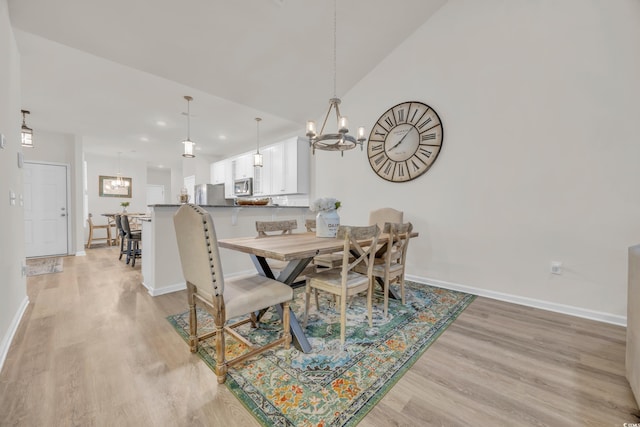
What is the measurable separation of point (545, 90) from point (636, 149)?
0.92 metres

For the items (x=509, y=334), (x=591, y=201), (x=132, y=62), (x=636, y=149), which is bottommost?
(x=509, y=334)

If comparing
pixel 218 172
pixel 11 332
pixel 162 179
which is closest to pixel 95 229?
pixel 162 179

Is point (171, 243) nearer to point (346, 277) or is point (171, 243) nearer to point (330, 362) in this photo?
point (346, 277)

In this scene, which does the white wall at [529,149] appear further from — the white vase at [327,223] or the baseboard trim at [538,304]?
the white vase at [327,223]

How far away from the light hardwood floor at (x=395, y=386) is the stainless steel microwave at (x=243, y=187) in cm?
358

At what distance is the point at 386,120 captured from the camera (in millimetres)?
3723

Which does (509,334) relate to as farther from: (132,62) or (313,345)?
(132,62)

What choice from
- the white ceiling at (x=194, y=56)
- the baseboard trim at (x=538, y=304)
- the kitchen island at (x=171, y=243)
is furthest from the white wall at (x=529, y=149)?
the kitchen island at (x=171, y=243)

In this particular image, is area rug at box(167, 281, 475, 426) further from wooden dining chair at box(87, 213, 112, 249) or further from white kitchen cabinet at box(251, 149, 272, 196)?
wooden dining chair at box(87, 213, 112, 249)

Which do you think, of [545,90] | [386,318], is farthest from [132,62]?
[545,90]

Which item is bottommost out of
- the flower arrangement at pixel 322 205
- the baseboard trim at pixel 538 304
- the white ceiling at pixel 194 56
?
the baseboard trim at pixel 538 304

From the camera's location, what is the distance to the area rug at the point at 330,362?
1.32 meters

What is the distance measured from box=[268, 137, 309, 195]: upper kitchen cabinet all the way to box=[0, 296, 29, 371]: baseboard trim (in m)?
3.63

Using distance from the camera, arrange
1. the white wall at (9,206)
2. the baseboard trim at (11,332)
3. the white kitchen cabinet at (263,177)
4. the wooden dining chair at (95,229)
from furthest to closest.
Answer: the wooden dining chair at (95,229)
the white kitchen cabinet at (263,177)
the white wall at (9,206)
the baseboard trim at (11,332)
